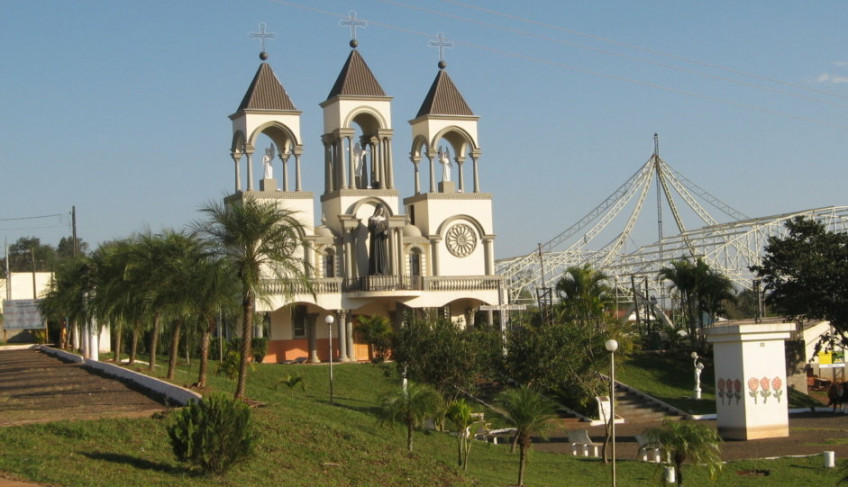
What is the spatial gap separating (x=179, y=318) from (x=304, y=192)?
18812 millimetres

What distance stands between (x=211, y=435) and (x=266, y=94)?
3559cm

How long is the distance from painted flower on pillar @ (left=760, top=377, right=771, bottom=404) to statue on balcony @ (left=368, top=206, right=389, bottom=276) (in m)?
20.1

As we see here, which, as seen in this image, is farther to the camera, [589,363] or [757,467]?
[589,363]

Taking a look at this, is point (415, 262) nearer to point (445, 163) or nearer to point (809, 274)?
point (445, 163)

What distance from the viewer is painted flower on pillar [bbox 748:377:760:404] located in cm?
3691

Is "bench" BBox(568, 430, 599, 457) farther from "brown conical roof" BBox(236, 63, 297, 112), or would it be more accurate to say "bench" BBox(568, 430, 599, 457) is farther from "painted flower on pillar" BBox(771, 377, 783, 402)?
"brown conical roof" BBox(236, 63, 297, 112)

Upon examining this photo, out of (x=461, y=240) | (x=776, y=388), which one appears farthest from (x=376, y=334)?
(x=776, y=388)

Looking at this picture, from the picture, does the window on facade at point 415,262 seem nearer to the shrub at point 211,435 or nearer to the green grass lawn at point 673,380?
the green grass lawn at point 673,380

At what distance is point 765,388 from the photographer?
3725 cm

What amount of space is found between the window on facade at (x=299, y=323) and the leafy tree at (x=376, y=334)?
274cm

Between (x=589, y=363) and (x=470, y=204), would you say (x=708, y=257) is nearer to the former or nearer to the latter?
(x=470, y=204)

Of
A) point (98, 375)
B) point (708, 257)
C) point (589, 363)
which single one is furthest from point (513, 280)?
point (98, 375)

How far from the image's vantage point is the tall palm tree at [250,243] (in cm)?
2923

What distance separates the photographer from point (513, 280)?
3492 inches
